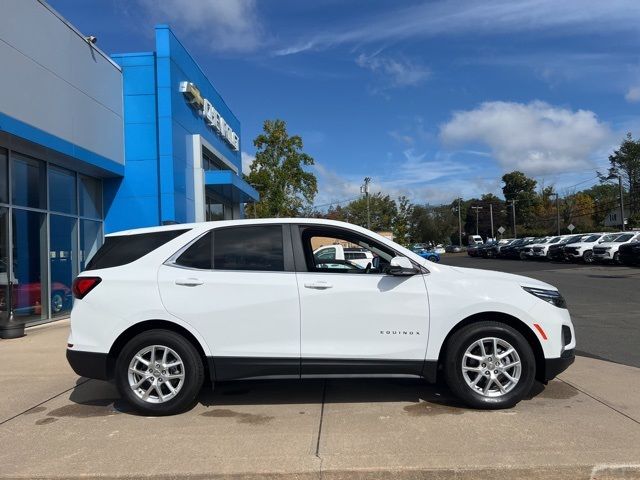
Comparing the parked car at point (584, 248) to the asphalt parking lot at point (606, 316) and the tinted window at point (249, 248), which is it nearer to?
the asphalt parking lot at point (606, 316)

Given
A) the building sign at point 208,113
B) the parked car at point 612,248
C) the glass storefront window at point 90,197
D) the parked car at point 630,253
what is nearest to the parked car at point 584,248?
the parked car at point 612,248

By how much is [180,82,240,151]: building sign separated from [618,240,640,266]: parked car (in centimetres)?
1995

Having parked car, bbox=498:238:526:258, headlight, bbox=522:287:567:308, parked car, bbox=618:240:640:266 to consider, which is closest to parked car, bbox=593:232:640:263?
parked car, bbox=618:240:640:266

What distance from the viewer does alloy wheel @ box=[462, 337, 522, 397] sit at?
4918mm

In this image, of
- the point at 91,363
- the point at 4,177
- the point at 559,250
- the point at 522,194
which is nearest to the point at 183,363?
the point at 91,363

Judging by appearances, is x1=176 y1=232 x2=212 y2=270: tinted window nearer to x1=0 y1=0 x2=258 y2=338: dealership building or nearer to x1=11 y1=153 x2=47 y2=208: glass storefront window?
x1=0 y1=0 x2=258 y2=338: dealership building

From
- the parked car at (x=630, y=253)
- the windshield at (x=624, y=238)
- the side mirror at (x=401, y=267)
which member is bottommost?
the parked car at (x=630, y=253)

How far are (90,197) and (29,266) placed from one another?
10.8 ft

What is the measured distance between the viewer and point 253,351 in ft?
16.1

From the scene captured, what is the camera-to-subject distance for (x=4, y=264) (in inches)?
418

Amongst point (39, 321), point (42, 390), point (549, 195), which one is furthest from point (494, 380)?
point (549, 195)

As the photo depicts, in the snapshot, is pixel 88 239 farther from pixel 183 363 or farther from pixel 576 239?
pixel 576 239

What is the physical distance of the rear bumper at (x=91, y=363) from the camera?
4957 mm

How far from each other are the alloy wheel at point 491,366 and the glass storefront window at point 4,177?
31.4 feet
